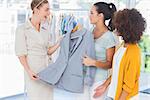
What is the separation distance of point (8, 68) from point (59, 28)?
6.39 ft

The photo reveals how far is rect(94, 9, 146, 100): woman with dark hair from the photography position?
73.7 inches

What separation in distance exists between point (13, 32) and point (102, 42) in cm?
216

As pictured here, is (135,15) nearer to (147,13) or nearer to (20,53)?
(20,53)

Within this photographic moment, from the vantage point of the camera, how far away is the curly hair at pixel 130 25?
73.9 inches

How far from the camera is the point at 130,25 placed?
1874 mm

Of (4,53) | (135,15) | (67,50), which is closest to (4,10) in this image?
(4,53)

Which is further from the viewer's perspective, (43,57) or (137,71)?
(43,57)

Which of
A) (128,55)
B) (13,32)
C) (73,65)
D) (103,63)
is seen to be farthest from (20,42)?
(13,32)

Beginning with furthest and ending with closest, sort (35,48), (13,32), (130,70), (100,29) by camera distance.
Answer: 1. (13,32)
2. (35,48)
3. (100,29)
4. (130,70)

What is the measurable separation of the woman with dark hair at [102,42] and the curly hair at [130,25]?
27 cm

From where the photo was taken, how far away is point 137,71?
6.24ft

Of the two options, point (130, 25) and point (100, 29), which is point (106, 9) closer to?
point (100, 29)

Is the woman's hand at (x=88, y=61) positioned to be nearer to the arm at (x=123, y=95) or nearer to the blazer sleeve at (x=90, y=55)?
the blazer sleeve at (x=90, y=55)

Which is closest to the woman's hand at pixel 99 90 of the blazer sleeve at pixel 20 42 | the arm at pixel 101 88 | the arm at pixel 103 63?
the arm at pixel 101 88
